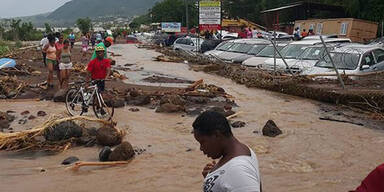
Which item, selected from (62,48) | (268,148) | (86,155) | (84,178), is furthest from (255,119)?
(62,48)

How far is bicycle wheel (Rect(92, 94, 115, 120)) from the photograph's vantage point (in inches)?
373

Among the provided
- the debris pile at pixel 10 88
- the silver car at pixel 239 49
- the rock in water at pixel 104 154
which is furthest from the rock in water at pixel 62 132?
the silver car at pixel 239 49

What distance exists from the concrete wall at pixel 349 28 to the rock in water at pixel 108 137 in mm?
23118

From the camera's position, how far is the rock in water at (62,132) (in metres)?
8.14

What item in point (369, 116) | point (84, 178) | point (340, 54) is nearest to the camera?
point (84, 178)

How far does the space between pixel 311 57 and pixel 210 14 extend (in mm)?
9343

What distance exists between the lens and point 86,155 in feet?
25.1

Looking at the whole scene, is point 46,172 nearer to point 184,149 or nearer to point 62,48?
point 184,149

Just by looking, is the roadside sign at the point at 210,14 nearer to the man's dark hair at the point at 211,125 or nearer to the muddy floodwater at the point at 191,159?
the muddy floodwater at the point at 191,159

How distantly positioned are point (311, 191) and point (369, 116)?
16.4 ft

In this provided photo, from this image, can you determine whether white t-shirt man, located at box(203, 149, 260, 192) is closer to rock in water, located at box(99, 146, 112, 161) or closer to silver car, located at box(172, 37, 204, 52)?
rock in water, located at box(99, 146, 112, 161)

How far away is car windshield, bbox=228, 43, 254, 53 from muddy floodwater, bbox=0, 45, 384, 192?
10602 mm

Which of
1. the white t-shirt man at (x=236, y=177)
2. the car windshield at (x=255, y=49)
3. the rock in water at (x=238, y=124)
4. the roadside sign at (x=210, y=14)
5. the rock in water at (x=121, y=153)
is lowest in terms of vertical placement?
the rock in water at (x=238, y=124)

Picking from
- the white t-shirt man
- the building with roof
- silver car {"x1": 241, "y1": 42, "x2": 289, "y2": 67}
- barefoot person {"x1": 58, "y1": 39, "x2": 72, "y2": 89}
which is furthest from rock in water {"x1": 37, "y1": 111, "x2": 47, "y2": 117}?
the building with roof
